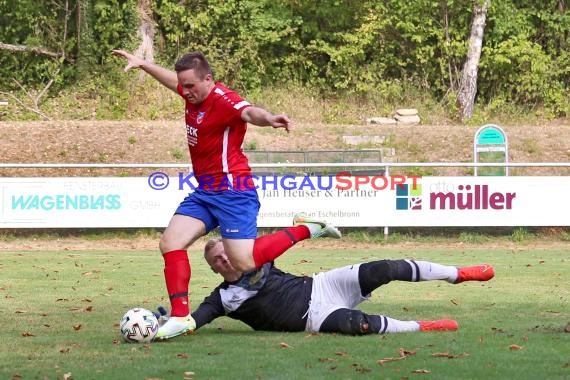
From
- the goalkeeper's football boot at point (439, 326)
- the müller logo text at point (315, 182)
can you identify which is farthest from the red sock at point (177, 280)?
the müller logo text at point (315, 182)

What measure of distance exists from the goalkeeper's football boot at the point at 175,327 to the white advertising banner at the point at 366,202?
12.5 m

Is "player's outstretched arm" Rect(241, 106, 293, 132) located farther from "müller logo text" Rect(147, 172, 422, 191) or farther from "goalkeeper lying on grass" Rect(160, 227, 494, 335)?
"müller logo text" Rect(147, 172, 422, 191)

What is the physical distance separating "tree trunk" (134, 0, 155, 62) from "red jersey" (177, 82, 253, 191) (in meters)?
25.0

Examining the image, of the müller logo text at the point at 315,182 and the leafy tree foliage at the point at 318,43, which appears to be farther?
the leafy tree foliage at the point at 318,43

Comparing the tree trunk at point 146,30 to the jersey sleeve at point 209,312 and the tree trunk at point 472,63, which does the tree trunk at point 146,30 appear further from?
the jersey sleeve at point 209,312

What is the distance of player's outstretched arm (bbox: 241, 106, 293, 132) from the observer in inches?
321

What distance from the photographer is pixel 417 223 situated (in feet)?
70.5

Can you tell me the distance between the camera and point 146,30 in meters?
34.1

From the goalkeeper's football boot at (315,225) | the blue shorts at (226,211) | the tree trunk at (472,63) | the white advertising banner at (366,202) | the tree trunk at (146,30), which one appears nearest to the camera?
the blue shorts at (226,211)

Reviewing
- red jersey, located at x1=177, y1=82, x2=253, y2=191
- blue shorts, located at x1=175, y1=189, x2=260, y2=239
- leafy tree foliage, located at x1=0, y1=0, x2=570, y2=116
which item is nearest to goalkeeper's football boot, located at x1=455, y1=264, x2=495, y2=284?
blue shorts, located at x1=175, y1=189, x2=260, y2=239

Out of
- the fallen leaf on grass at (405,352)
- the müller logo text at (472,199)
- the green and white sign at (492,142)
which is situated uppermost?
the green and white sign at (492,142)

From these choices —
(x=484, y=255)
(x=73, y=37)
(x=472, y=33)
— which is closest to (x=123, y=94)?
(x=73, y=37)

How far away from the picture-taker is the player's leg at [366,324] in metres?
8.64

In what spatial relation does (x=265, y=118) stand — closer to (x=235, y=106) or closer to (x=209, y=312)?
(x=235, y=106)
